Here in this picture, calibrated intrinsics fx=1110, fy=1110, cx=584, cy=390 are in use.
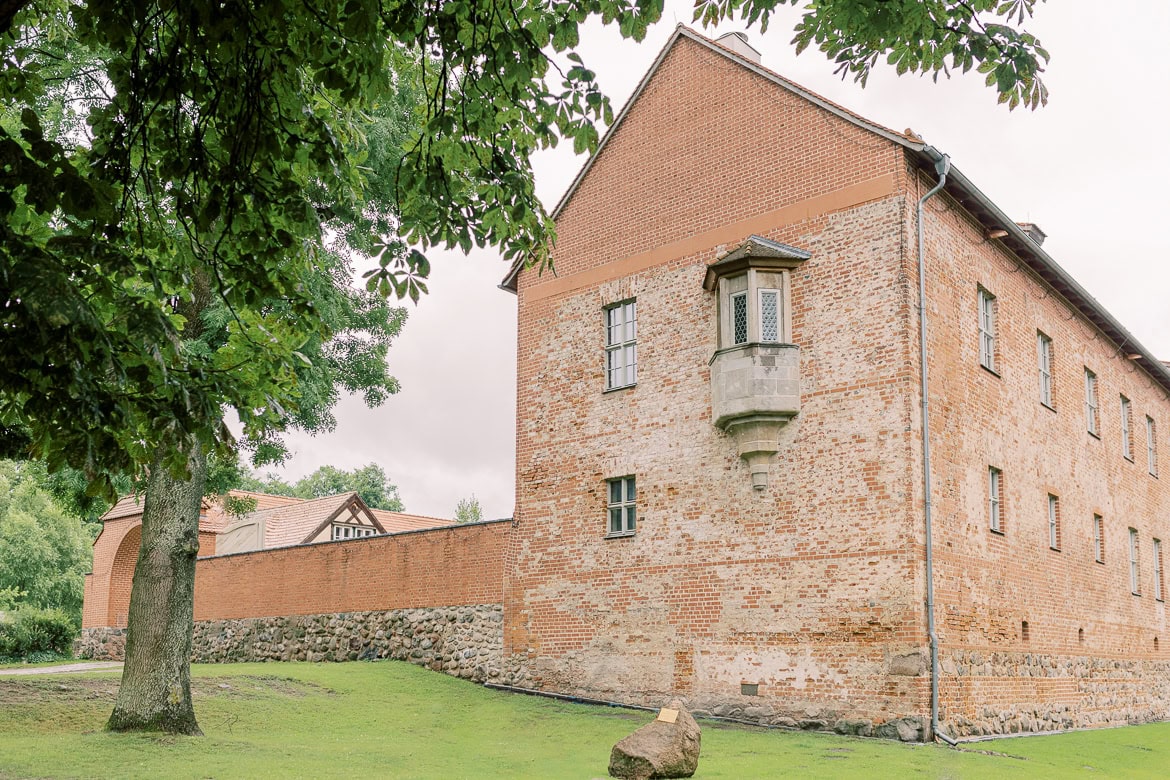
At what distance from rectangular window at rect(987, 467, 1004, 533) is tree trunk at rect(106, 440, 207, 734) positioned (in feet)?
40.7

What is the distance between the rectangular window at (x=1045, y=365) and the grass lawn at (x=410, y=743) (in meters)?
6.25

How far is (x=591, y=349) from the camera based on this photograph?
21.1 metres

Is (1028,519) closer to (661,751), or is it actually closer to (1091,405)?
(1091,405)

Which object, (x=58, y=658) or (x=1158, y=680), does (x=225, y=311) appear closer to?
(x=1158, y=680)

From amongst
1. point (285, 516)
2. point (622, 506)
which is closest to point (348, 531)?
point (285, 516)

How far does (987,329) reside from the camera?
19.6m

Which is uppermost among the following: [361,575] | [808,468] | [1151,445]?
[1151,445]

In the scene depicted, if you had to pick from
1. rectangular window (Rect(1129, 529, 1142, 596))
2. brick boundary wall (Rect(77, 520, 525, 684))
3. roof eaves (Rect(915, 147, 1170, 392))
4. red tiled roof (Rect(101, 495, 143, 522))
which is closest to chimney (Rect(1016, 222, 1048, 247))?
roof eaves (Rect(915, 147, 1170, 392))

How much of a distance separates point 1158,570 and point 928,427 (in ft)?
44.9

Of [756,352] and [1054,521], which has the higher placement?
[756,352]

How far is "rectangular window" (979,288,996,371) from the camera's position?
19.3m

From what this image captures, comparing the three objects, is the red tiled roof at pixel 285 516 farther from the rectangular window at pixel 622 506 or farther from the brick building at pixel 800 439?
the rectangular window at pixel 622 506

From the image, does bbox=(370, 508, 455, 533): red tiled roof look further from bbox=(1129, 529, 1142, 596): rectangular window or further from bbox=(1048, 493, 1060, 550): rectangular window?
bbox=(1048, 493, 1060, 550): rectangular window

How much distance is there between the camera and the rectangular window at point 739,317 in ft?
59.7
